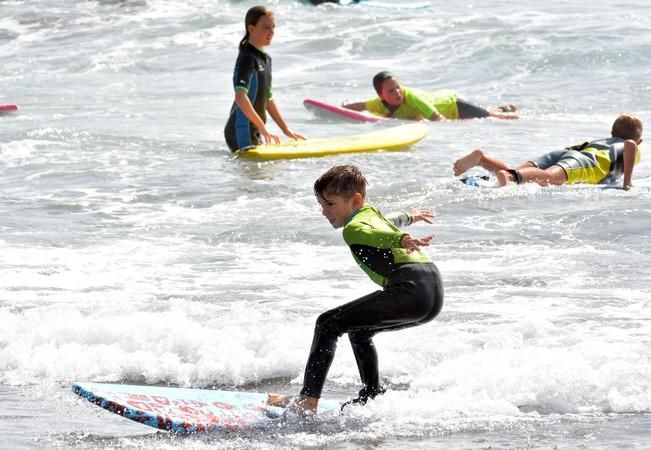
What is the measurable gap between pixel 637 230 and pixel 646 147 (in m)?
4.12

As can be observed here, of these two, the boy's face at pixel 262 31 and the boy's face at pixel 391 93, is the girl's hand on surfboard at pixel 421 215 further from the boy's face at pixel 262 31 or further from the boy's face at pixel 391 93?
the boy's face at pixel 391 93

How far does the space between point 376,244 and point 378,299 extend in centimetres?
23

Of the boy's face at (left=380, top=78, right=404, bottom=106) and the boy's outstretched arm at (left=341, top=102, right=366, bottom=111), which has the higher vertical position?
the boy's face at (left=380, top=78, right=404, bottom=106)

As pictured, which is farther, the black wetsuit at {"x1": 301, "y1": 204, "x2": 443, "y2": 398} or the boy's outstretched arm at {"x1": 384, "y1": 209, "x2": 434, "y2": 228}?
the boy's outstretched arm at {"x1": 384, "y1": 209, "x2": 434, "y2": 228}

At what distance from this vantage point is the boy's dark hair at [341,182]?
4.89 metres

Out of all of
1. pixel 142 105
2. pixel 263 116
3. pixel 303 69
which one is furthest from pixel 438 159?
pixel 303 69

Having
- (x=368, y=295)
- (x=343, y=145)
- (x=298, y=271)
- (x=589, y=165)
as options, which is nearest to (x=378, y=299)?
(x=368, y=295)

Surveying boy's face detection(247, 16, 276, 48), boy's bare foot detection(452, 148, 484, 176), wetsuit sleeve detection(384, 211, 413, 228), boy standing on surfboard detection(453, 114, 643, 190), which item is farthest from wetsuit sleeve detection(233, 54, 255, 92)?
wetsuit sleeve detection(384, 211, 413, 228)

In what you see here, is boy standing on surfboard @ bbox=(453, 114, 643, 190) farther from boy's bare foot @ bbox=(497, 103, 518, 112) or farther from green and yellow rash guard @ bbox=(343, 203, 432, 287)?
green and yellow rash guard @ bbox=(343, 203, 432, 287)

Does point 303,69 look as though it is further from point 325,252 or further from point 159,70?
point 325,252

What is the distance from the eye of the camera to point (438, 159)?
1223 centimetres

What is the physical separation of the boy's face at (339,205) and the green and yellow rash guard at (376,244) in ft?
0.10

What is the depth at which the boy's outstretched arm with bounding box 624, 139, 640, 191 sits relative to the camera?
395 inches

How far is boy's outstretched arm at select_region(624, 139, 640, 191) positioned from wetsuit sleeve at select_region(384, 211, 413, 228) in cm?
538
